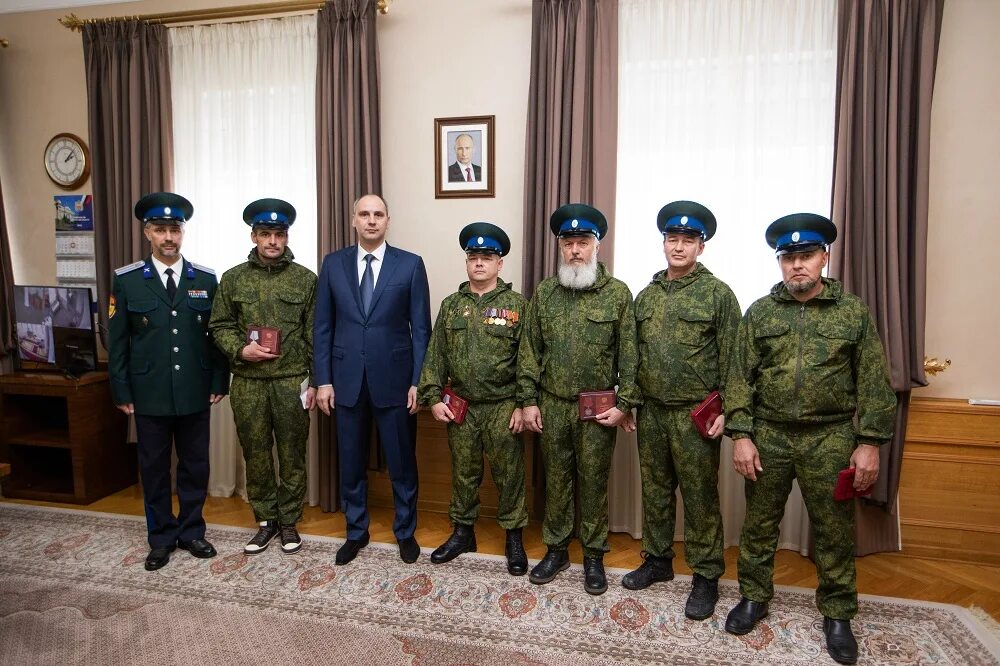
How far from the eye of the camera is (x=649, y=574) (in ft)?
8.39

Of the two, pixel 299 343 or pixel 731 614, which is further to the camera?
pixel 299 343

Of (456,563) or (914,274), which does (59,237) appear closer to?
(456,563)

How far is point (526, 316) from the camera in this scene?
8.64ft

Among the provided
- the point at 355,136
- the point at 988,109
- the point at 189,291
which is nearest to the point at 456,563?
the point at 189,291

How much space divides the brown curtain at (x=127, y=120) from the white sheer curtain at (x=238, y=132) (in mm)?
104

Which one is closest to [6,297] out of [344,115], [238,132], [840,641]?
[238,132]

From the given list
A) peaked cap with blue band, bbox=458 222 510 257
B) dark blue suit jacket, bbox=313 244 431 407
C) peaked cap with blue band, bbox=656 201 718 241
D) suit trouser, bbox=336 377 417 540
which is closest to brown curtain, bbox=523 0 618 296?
peaked cap with blue band, bbox=458 222 510 257

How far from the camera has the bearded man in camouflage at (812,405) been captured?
2066 millimetres

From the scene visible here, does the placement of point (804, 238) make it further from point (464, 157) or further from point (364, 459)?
point (364, 459)

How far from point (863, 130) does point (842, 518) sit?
185 centimetres

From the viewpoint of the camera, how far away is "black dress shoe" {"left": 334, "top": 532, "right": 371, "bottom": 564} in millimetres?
2752

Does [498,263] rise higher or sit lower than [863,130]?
lower

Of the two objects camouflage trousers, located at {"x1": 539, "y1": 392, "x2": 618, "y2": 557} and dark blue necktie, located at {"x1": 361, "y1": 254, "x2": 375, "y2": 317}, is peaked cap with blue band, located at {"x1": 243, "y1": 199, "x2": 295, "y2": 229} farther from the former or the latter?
camouflage trousers, located at {"x1": 539, "y1": 392, "x2": 618, "y2": 557}

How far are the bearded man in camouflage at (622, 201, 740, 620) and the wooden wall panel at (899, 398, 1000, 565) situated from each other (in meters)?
1.28
